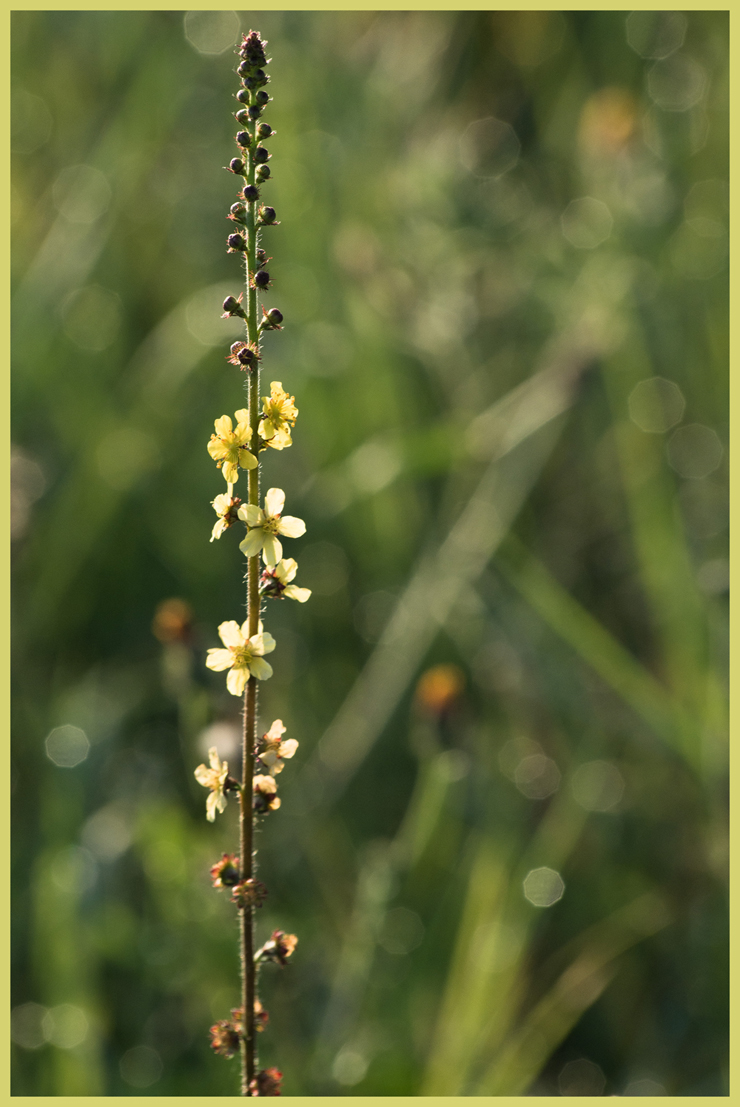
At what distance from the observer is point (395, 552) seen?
150 inches

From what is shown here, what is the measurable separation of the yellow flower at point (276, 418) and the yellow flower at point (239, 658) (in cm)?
25

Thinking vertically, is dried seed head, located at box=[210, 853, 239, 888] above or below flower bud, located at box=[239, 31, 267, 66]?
below

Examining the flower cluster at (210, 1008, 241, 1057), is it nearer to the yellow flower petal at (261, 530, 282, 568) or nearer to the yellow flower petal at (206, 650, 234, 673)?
the yellow flower petal at (206, 650, 234, 673)

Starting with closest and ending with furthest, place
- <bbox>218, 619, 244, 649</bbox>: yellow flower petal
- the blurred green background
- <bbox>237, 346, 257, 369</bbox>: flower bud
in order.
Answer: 1. <bbox>237, 346, 257, 369</bbox>: flower bud
2. <bbox>218, 619, 244, 649</bbox>: yellow flower petal
3. the blurred green background

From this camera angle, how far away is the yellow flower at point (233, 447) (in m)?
1.32

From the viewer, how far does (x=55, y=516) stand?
3.82m

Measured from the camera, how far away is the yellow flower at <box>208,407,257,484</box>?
132 centimetres

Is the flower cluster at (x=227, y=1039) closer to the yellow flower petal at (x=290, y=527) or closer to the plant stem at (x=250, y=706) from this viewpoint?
the plant stem at (x=250, y=706)

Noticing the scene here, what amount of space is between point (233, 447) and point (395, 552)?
2488 millimetres

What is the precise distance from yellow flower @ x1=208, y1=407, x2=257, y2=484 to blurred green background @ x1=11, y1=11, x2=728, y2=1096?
1.33 meters

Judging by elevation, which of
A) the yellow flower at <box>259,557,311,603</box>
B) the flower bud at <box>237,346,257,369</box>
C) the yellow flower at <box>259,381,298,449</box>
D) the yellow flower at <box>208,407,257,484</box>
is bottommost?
the yellow flower at <box>259,557,311,603</box>

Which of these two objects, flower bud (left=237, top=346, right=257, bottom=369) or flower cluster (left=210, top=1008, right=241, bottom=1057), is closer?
flower bud (left=237, top=346, right=257, bottom=369)

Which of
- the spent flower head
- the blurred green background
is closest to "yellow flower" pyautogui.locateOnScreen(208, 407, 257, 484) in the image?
the spent flower head

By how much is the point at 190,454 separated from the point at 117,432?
0.30 metres
